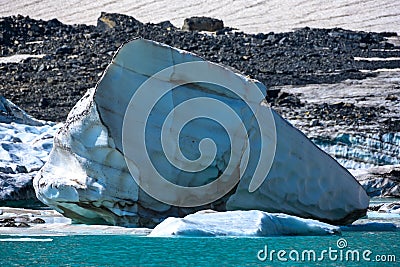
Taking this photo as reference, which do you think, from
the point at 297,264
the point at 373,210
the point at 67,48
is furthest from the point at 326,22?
the point at 297,264

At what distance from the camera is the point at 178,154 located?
9.19 m

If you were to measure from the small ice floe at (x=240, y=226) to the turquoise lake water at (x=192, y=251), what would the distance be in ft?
0.41

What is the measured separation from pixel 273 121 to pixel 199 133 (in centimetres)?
72

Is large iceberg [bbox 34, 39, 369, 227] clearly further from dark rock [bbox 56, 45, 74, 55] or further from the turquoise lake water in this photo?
dark rock [bbox 56, 45, 74, 55]

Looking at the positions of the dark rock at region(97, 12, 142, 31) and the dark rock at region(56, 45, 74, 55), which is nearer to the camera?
the dark rock at region(56, 45, 74, 55)

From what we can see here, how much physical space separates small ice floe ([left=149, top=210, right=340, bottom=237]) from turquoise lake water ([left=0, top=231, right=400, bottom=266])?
12 cm

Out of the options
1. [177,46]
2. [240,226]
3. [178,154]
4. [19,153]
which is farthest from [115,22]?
[240,226]

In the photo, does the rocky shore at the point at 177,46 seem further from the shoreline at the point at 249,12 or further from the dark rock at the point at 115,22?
the shoreline at the point at 249,12

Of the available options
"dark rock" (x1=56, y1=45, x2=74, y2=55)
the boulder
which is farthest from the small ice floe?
the boulder

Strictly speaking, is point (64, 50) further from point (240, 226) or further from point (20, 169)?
point (240, 226)

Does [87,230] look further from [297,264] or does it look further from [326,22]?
[326,22]

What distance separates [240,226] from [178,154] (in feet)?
3.65

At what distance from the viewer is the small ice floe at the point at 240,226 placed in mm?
8250

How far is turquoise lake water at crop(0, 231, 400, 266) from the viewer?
718cm
